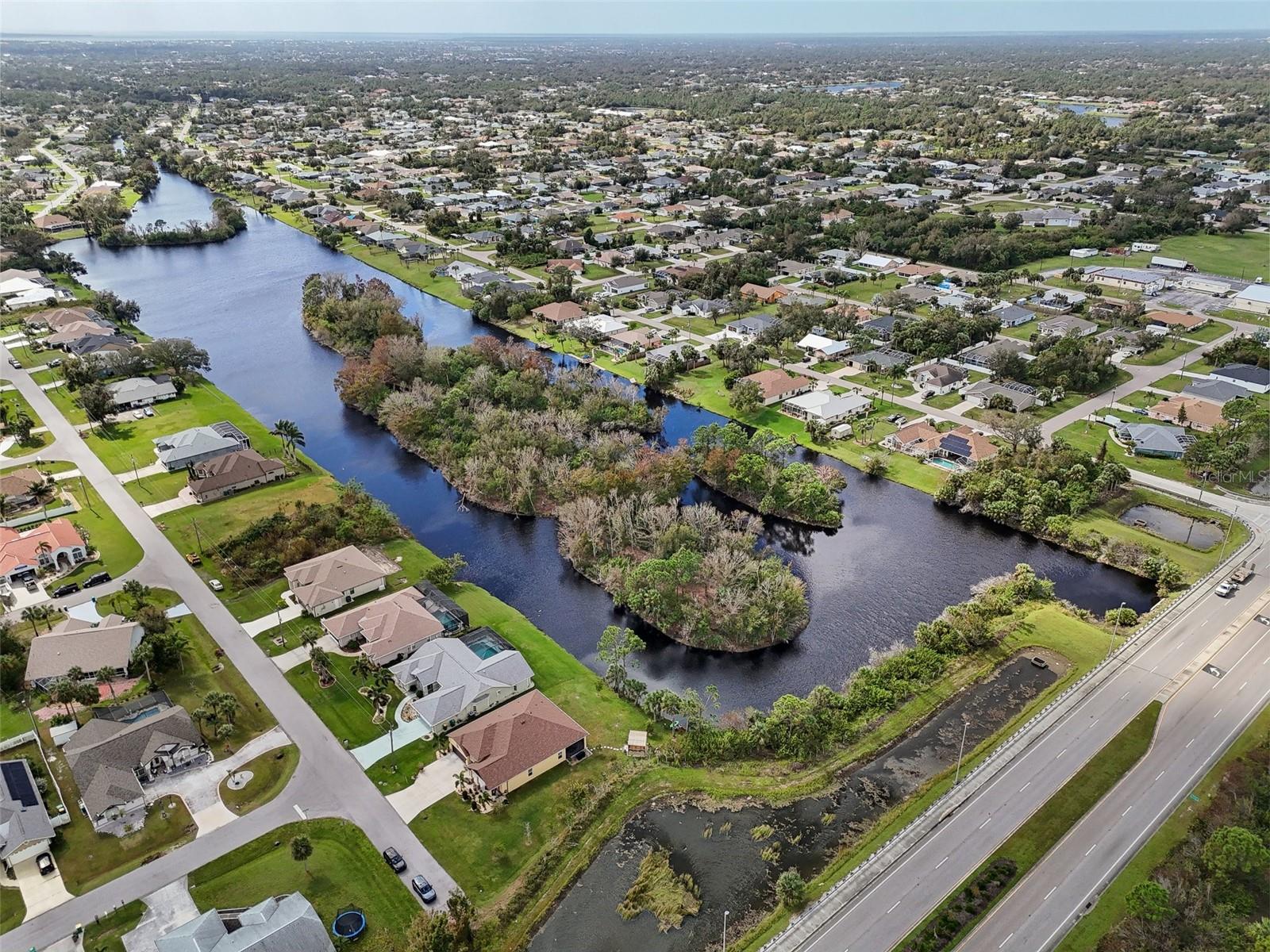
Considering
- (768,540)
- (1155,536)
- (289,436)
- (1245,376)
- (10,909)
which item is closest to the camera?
(10,909)

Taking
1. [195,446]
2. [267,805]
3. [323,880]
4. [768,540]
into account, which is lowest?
[768,540]

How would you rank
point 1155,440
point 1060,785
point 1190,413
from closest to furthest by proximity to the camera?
point 1060,785, point 1155,440, point 1190,413

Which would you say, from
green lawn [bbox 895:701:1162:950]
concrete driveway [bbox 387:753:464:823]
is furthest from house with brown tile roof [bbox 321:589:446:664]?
green lawn [bbox 895:701:1162:950]

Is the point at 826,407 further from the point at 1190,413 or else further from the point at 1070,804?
the point at 1070,804

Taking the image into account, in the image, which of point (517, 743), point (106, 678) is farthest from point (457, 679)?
point (106, 678)

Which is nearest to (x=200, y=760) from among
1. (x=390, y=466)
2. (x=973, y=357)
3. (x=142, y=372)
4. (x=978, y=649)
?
(x=390, y=466)

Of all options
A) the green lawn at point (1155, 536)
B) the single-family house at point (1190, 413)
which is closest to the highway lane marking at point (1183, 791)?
the green lawn at point (1155, 536)

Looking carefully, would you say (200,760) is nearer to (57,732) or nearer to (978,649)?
(57,732)
